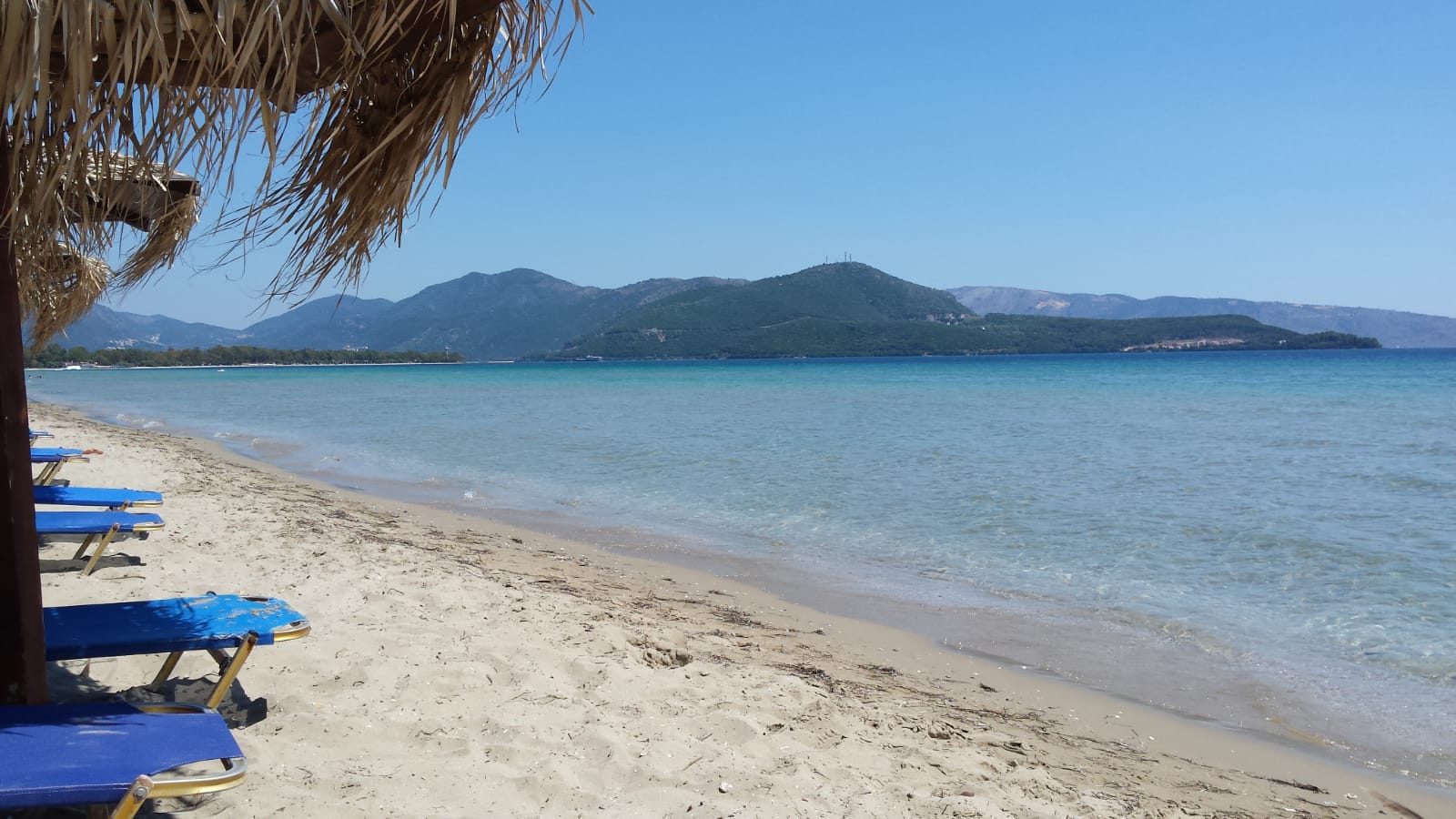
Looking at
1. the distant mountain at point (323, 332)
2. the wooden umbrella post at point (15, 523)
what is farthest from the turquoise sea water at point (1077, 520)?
the distant mountain at point (323, 332)

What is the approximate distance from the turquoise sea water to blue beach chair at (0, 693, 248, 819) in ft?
12.8

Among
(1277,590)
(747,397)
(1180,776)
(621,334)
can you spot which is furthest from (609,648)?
(621,334)

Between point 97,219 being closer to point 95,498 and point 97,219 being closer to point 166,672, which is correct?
point 166,672

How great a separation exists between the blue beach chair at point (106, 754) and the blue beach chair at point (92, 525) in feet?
9.87

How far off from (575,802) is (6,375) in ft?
6.40

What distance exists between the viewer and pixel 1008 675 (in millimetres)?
4609

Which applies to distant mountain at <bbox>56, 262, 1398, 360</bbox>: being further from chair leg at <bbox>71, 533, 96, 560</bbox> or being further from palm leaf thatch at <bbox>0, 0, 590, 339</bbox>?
palm leaf thatch at <bbox>0, 0, 590, 339</bbox>

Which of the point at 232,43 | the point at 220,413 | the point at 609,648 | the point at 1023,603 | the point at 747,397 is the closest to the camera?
the point at 232,43

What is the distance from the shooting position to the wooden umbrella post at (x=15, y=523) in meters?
2.33

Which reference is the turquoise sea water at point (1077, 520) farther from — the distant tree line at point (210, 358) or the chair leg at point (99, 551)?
the distant tree line at point (210, 358)

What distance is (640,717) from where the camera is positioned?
3.43 m

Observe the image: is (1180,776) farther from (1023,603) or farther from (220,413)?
(220,413)

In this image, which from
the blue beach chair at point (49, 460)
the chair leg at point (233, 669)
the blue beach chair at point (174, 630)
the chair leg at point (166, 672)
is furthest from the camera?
the blue beach chair at point (49, 460)

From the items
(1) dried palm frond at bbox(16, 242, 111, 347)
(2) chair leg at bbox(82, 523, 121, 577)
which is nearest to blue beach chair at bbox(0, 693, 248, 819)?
(2) chair leg at bbox(82, 523, 121, 577)
